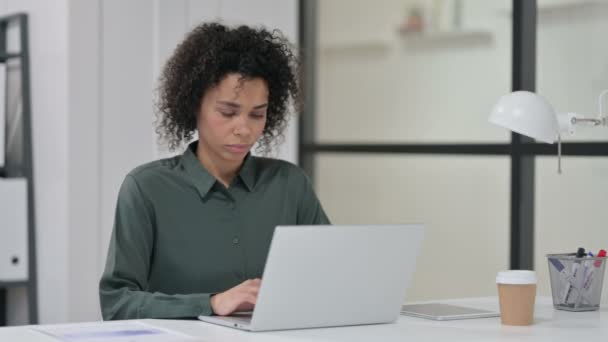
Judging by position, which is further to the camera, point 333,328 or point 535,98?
point 535,98

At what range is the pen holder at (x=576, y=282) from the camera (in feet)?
7.83

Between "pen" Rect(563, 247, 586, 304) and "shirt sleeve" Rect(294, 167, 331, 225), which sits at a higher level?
"shirt sleeve" Rect(294, 167, 331, 225)

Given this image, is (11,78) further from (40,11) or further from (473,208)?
(473,208)

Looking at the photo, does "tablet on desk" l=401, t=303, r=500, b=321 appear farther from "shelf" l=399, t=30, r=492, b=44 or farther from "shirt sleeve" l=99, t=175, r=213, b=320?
"shelf" l=399, t=30, r=492, b=44

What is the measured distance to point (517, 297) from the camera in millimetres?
2066

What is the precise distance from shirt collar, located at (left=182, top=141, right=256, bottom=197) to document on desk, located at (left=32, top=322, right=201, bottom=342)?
1.58 feet

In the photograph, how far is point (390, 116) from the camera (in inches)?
160

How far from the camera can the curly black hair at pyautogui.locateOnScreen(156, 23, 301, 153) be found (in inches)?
94.4

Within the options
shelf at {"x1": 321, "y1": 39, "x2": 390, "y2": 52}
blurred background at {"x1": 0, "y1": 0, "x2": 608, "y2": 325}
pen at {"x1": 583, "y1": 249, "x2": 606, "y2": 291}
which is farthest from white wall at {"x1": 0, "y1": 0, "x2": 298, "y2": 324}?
pen at {"x1": 583, "y1": 249, "x2": 606, "y2": 291}

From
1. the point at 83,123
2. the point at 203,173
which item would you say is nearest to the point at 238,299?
the point at 203,173

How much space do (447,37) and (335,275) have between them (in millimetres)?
2066

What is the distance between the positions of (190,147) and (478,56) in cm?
156

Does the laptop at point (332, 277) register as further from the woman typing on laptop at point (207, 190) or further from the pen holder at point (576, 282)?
the pen holder at point (576, 282)

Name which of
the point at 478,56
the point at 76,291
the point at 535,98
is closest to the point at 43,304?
the point at 76,291
